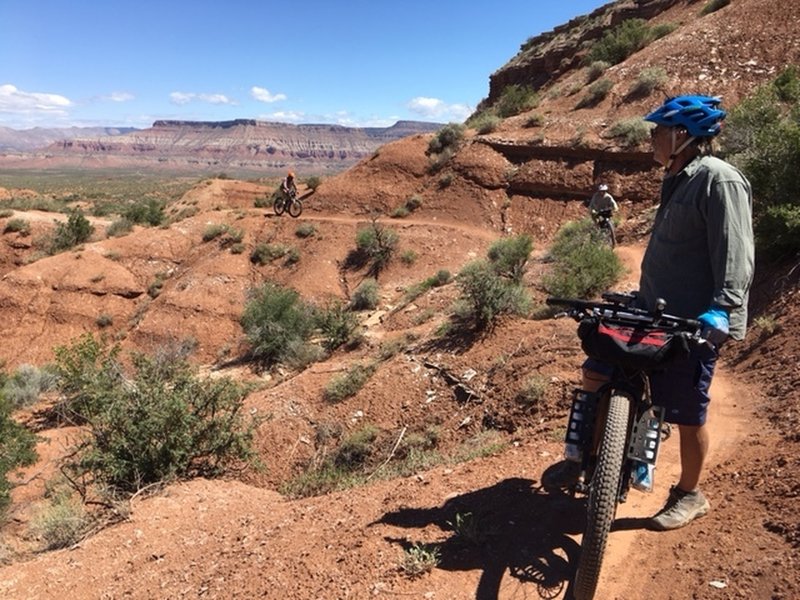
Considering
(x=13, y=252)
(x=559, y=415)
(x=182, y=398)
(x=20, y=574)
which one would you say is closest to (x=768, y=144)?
(x=559, y=415)

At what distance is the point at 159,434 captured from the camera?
20.4 ft

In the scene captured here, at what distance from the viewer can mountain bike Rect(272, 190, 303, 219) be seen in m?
21.4

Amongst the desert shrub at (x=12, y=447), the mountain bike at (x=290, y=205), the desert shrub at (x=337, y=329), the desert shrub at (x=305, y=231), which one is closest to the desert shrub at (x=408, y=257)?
the desert shrub at (x=305, y=231)

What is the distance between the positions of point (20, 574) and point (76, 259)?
712 inches

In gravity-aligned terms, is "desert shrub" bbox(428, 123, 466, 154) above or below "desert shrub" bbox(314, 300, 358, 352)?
above

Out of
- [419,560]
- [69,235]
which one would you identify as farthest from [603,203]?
[69,235]

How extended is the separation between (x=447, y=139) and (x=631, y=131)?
6.91 metres

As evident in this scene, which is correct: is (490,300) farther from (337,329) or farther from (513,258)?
(337,329)

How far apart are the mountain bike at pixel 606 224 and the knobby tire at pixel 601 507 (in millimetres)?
9497

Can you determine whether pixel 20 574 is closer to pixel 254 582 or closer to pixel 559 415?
pixel 254 582

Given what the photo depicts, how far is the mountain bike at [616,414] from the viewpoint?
2686mm

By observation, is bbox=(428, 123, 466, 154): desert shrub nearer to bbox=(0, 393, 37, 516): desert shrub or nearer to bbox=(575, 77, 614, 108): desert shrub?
bbox=(575, 77, 614, 108): desert shrub

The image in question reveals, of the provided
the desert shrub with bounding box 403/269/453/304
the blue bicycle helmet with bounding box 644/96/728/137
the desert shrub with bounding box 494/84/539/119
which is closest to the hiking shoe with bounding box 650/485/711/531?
the blue bicycle helmet with bounding box 644/96/728/137

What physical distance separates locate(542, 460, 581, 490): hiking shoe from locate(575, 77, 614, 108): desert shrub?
62.6ft
